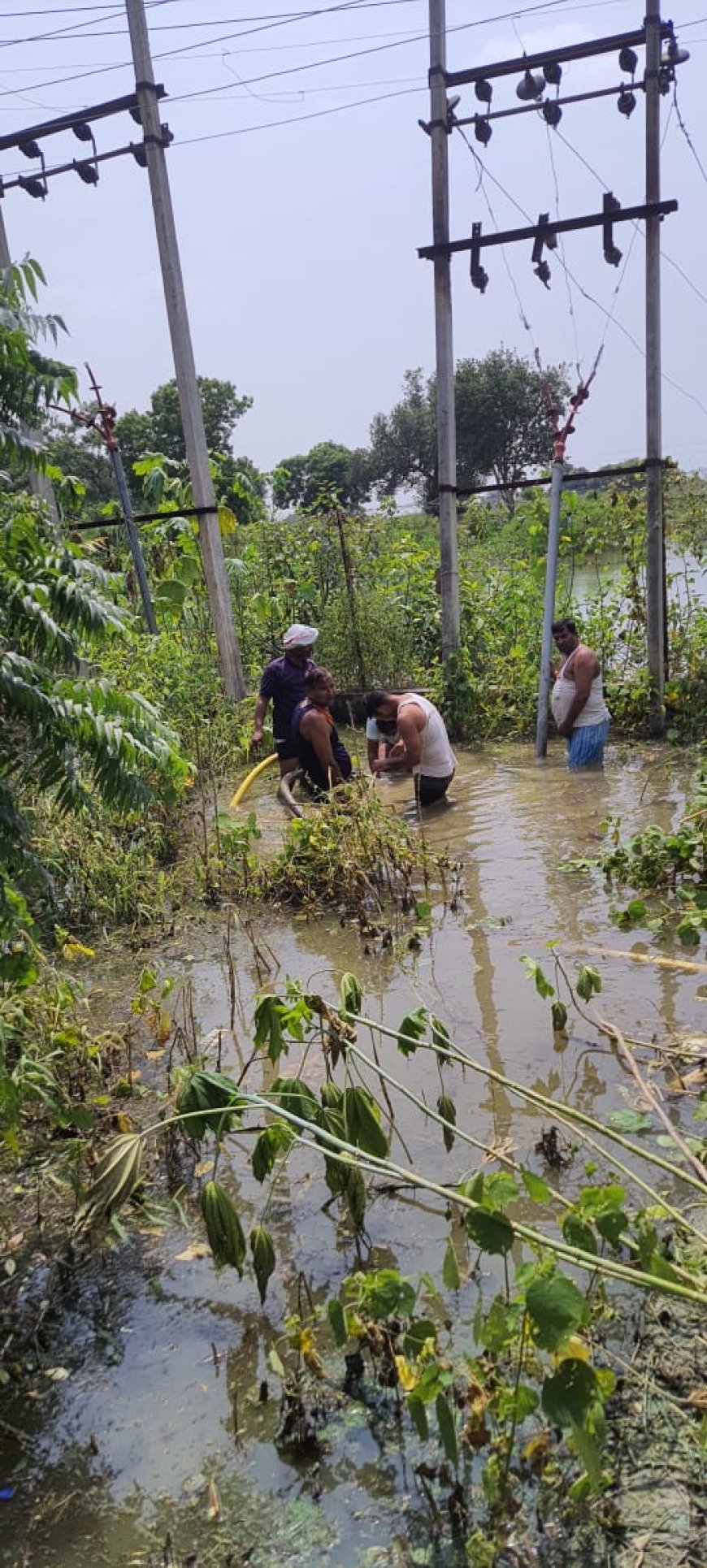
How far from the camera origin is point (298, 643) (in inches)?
350

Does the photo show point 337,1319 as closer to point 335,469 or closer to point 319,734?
point 319,734

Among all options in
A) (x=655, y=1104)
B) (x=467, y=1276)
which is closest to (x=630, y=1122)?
(x=655, y=1104)

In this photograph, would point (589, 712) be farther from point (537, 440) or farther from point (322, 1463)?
point (537, 440)

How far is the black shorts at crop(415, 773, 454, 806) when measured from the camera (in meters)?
8.56

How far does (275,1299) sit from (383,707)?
522 cm

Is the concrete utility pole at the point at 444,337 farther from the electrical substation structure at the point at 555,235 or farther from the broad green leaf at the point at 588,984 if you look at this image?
the broad green leaf at the point at 588,984

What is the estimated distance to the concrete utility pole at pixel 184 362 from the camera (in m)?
10.3

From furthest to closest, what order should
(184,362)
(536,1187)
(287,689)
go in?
(184,362) → (287,689) → (536,1187)

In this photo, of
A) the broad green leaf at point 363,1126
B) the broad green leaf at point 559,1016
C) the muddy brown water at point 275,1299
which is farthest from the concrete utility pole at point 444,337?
the broad green leaf at point 363,1126

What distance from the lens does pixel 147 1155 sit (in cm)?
411

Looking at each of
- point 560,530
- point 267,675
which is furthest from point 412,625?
point 267,675

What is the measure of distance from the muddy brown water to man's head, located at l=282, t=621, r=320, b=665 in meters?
3.17

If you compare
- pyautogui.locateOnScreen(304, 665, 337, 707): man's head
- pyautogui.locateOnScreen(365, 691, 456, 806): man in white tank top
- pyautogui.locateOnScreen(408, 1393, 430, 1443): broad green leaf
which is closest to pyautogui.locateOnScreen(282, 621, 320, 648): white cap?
pyautogui.locateOnScreen(365, 691, 456, 806): man in white tank top

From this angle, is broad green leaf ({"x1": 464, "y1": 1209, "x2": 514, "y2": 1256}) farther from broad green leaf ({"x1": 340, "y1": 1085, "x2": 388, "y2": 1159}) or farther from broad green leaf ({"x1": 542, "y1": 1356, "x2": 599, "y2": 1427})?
broad green leaf ({"x1": 340, "y1": 1085, "x2": 388, "y2": 1159})
